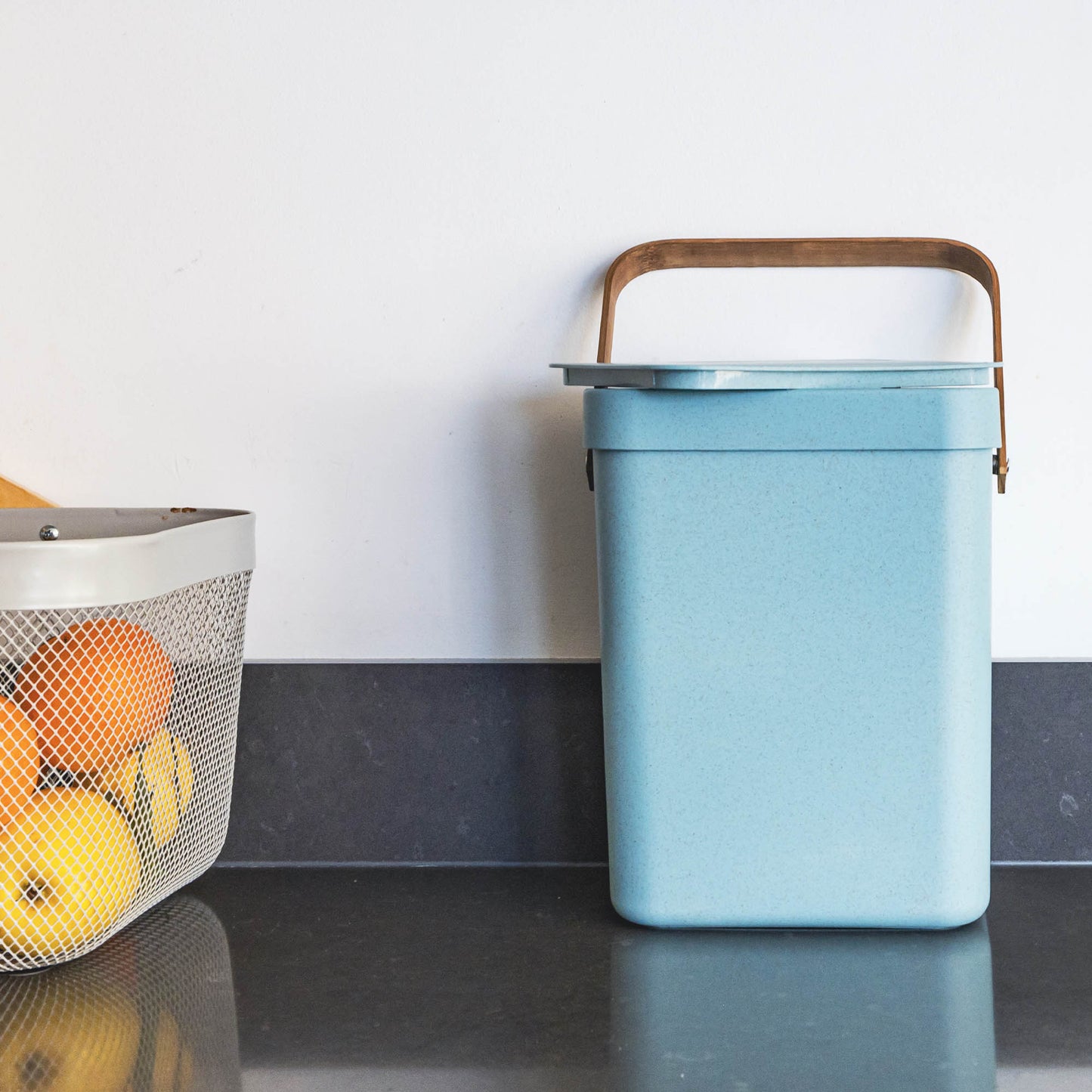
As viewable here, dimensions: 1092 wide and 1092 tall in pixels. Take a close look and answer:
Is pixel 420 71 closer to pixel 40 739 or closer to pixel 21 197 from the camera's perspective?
pixel 21 197

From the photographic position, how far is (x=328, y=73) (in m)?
0.88

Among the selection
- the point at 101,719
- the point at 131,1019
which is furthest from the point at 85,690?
the point at 131,1019

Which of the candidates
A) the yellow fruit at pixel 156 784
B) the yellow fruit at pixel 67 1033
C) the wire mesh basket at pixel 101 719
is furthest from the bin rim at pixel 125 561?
the yellow fruit at pixel 67 1033

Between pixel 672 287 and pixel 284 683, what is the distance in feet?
1.38

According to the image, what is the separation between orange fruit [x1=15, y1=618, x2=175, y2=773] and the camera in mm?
695

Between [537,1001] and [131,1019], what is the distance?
0.77ft

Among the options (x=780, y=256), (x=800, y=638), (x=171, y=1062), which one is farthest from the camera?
(x=780, y=256)

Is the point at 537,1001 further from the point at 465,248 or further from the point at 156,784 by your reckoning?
the point at 465,248

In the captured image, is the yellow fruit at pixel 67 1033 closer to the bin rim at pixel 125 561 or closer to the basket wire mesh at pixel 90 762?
the basket wire mesh at pixel 90 762

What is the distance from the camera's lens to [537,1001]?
2.24 feet

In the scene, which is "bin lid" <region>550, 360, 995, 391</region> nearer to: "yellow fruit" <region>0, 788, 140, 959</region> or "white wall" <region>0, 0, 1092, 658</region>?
"white wall" <region>0, 0, 1092, 658</region>

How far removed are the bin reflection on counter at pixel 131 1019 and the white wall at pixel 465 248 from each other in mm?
241

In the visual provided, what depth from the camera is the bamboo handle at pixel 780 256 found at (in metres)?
0.85

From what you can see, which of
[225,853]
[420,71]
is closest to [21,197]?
[420,71]
